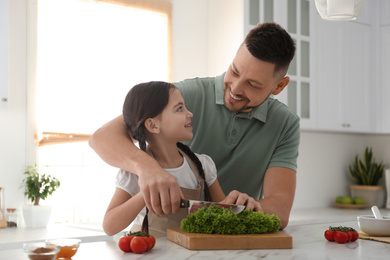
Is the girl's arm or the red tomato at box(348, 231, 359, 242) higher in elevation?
the girl's arm

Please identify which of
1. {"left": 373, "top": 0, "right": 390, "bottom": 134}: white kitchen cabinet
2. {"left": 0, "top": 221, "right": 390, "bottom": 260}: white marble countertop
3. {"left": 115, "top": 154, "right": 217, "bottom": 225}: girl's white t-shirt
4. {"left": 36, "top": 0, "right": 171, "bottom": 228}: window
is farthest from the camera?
{"left": 373, "top": 0, "right": 390, "bottom": 134}: white kitchen cabinet

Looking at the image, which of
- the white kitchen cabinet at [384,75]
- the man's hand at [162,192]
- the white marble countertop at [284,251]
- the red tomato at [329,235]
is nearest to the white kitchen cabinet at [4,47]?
the white marble countertop at [284,251]

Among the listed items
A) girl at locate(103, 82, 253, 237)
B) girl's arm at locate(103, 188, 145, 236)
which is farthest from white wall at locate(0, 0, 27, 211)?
girl's arm at locate(103, 188, 145, 236)

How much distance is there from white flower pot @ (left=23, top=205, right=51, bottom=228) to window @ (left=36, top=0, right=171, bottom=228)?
22cm

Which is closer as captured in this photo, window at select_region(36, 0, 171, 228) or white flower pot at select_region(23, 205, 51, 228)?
white flower pot at select_region(23, 205, 51, 228)

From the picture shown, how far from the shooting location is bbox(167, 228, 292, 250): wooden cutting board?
48.9 inches

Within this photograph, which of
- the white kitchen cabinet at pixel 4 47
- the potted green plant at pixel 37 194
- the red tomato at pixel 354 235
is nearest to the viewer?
the red tomato at pixel 354 235

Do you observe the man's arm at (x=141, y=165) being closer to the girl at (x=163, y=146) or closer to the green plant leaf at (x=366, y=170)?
the girl at (x=163, y=146)

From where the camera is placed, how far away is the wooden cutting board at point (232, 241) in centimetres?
124

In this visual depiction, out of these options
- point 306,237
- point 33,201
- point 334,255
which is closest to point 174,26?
point 33,201

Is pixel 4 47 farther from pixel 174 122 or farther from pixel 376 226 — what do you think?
pixel 376 226

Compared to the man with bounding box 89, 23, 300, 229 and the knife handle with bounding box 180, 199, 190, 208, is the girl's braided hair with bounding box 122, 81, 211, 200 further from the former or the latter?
the knife handle with bounding box 180, 199, 190, 208

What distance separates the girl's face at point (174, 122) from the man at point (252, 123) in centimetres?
14

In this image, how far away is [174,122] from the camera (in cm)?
172
